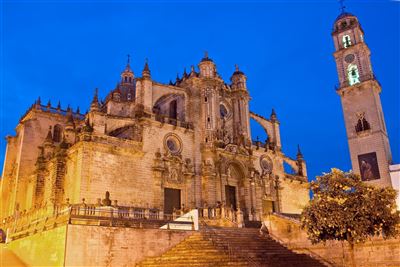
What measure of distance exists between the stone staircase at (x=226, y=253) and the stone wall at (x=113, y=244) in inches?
18.9

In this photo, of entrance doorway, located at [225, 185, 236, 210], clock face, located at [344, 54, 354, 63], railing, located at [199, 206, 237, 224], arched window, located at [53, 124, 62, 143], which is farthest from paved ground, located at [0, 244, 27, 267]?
clock face, located at [344, 54, 354, 63]

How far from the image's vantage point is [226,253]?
55.3 ft

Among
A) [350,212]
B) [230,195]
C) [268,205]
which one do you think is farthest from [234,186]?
[350,212]

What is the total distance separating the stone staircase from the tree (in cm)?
303

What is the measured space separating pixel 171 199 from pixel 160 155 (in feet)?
12.1

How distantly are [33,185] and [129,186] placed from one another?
Answer: 1077 cm

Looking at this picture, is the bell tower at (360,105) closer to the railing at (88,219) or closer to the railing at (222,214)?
the railing at (222,214)

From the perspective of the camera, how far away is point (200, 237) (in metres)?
18.8

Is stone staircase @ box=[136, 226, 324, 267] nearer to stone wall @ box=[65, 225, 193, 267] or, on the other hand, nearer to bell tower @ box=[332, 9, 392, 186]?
stone wall @ box=[65, 225, 193, 267]

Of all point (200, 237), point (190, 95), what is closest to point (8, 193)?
point (190, 95)

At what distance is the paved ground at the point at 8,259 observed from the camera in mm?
18438

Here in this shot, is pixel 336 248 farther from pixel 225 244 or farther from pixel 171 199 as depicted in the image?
pixel 171 199

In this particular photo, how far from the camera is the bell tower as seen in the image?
33.9m

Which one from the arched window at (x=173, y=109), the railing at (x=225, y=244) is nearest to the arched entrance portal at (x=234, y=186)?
the arched window at (x=173, y=109)
